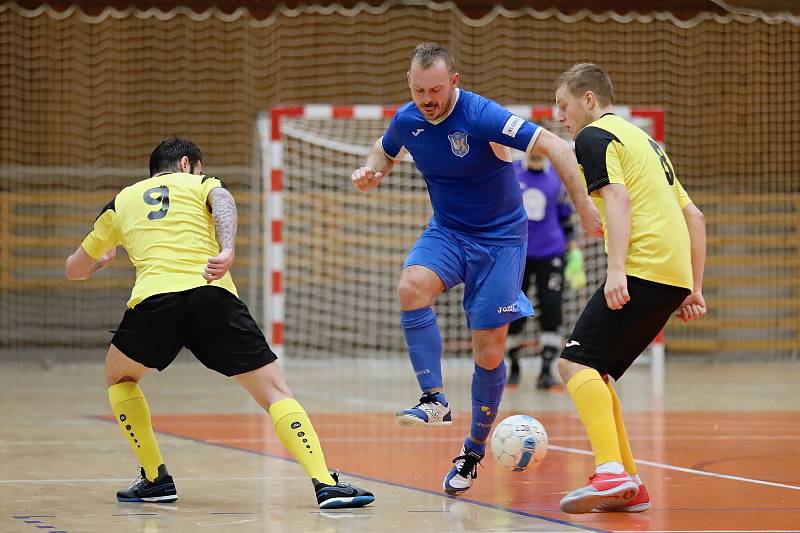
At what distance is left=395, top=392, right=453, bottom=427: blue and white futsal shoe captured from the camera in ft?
18.0

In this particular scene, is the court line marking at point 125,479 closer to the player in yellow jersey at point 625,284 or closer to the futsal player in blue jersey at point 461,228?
the futsal player in blue jersey at point 461,228

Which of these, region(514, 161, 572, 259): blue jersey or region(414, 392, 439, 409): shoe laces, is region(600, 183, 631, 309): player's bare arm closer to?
region(414, 392, 439, 409): shoe laces

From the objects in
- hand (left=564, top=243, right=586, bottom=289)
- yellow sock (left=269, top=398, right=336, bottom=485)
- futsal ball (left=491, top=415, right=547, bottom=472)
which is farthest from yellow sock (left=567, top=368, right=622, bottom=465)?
hand (left=564, top=243, right=586, bottom=289)

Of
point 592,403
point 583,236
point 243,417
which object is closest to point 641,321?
point 592,403

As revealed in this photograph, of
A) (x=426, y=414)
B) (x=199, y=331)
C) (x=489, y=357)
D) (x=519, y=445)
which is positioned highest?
(x=199, y=331)

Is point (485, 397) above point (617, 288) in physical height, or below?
below

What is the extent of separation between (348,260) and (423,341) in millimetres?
10653

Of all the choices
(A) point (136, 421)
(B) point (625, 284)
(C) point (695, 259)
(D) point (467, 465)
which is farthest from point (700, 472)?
(A) point (136, 421)

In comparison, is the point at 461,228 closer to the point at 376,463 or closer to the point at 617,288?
the point at 617,288

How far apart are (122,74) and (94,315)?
3.32 m

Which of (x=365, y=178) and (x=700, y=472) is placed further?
(x=700, y=472)

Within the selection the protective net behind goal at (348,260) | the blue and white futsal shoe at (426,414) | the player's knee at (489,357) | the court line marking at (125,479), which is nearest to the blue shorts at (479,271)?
the player's knee at (489,357)

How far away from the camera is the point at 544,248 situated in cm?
1174

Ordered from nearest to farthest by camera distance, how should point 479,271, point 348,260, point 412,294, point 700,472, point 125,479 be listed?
1. point 412,294
2. point 479,271
3. point 125,479
4. point 700,472
5. point 348,260
